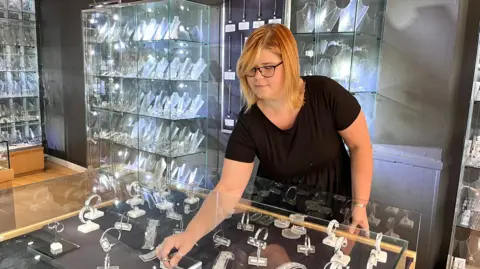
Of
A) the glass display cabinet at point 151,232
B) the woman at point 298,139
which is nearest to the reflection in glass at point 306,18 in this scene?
the woman at point 298,139

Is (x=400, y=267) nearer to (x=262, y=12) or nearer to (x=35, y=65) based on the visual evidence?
(x=262, y=12)

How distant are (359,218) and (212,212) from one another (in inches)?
22.9

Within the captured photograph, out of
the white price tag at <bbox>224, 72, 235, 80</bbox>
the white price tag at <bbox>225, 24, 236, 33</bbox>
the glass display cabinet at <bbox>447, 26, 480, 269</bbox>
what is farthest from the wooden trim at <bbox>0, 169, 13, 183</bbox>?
the glass display cabinet at <bbox>447, 26, 480, 269</bbox>

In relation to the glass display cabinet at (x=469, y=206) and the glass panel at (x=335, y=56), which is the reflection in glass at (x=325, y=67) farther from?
the glass display cabinet at (x=469, y=206)

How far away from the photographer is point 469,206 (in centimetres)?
249

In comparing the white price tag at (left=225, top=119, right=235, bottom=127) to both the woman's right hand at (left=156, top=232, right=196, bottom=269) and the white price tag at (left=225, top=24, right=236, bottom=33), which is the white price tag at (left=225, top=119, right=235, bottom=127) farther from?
the woman's right hand at (left=156, top=232, right=196, bottom=269)

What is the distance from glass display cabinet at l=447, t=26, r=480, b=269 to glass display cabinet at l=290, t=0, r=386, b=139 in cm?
62

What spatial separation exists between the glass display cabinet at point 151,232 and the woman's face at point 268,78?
0.47 metres

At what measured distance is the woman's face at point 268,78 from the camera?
1.48 metres

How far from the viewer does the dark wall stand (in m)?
5.22

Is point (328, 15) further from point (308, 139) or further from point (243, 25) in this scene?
point (308, 139)

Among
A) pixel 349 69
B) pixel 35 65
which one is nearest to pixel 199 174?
pixel 349 69

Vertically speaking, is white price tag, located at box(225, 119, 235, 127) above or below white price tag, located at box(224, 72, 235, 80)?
below

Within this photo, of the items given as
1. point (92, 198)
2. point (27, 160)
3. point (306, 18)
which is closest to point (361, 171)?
point (92, 198)
